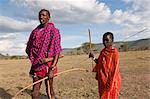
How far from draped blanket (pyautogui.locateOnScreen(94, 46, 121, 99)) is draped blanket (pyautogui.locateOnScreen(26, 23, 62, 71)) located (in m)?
0.82

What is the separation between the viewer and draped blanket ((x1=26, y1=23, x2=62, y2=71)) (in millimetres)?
6605

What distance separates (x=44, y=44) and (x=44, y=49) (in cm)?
8

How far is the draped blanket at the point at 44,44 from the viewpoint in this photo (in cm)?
661

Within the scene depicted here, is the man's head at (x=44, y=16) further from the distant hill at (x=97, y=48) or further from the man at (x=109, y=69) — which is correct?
the distant hill at (x=97, y=48)

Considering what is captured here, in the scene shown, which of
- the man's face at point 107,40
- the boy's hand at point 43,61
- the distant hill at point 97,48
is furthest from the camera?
the distant hill at point 97,48

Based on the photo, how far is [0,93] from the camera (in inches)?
411

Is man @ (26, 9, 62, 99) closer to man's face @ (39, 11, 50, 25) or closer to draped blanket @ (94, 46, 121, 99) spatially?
man's face @ (39, 11, 50, 25)

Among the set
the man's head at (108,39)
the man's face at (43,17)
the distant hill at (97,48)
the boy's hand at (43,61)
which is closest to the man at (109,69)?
the man's head at (108,39)

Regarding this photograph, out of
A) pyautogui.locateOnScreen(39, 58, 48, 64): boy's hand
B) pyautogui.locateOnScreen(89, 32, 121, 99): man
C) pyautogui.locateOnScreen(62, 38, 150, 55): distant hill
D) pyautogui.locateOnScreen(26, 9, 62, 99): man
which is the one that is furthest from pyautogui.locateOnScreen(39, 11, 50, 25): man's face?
pyautogui.locateOnScreen(62, 38, 150, 55): distant hill

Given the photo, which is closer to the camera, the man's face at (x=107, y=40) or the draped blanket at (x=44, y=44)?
the draped blanket at (x=44, y=44)

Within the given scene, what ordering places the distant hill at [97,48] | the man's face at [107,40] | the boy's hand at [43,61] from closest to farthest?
the boy's hand at [43,61], the man's face at [107,40], the distant hill at [97,48]

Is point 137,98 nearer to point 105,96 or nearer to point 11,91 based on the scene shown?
point 105,96

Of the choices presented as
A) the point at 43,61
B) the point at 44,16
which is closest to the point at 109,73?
the point at 43,61

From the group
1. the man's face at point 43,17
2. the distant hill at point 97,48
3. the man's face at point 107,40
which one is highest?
the man's face at point 43,17
